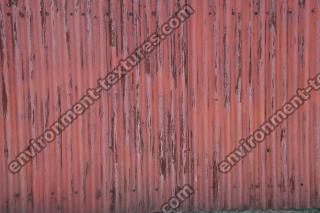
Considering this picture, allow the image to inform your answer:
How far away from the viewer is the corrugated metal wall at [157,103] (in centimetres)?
535

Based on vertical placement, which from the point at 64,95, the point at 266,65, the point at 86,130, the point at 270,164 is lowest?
the point at 270,164

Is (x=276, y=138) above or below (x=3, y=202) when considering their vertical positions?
above

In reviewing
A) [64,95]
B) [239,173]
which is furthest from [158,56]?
[239,173]

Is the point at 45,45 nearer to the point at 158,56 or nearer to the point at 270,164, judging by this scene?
the point at 158,56

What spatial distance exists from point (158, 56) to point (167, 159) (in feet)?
3.82

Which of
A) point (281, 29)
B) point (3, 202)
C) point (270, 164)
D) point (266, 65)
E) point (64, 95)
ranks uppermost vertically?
point (281, 29)

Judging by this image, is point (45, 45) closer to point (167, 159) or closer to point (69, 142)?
point (69, 142)

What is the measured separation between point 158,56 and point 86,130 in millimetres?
1148

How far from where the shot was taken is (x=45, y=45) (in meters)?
5.34

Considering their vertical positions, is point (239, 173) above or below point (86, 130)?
below

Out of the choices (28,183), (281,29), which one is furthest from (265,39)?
(28,183)

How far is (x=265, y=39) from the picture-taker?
555 centimetres

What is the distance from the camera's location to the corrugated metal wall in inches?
211

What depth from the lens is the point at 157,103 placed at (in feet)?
18.0
